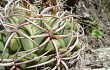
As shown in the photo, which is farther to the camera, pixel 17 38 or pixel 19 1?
pixel 19 1

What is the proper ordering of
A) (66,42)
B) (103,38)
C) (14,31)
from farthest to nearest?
(103,38), (66,42), (14,31)

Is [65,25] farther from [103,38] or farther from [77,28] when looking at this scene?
[103,38]

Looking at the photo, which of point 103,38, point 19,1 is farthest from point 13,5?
point 103,38

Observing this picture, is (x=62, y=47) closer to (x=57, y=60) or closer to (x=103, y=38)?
(x=57, y=60)

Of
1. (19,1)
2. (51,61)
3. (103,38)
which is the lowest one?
(103,38)

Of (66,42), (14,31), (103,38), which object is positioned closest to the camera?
(14,31)

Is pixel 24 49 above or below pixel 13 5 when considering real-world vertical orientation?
below
